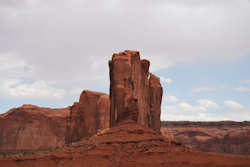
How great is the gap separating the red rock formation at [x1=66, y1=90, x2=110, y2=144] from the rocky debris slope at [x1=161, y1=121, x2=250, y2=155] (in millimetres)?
26287

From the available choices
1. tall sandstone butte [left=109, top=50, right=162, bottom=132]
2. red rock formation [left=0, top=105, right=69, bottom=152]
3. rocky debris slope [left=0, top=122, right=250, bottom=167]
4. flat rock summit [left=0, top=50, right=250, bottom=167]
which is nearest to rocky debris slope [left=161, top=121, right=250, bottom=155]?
red rock formation [left=0, top=105, right=69, bottom=152]

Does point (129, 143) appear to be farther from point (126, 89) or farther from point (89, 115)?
point (89, 115)

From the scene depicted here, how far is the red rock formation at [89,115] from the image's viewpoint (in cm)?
4384

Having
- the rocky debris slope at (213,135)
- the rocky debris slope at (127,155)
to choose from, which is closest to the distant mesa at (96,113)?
the rocky debris slope at (127,155)

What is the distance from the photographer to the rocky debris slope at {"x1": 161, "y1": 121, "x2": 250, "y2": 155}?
217ft

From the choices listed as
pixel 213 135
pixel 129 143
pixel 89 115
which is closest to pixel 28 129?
pixel 89 115

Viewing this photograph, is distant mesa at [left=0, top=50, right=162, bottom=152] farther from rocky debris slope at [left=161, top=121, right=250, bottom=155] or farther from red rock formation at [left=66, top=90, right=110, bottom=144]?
rocky debris slope at [left=161, top=121, right=250, bottom=155]

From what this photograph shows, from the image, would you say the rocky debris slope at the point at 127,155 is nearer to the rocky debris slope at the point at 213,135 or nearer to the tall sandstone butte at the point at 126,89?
the tall sandstone butte at the point at 126,89

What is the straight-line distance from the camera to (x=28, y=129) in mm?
62438

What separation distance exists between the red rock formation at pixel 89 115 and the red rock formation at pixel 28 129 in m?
18.3

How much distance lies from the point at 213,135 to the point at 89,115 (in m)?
39.8

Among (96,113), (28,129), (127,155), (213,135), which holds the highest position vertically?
(96,113)

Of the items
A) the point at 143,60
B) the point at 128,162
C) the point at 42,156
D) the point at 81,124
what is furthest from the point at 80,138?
the point at 128,162

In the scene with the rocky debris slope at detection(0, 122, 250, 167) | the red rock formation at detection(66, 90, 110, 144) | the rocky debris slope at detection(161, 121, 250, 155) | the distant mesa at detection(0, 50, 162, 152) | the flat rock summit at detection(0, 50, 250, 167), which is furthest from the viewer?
the rocky debris slope at detection(161, 121, 250, 155)
